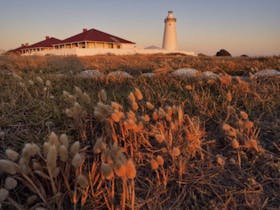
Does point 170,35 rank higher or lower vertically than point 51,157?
higher

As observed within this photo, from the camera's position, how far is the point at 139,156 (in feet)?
4.17

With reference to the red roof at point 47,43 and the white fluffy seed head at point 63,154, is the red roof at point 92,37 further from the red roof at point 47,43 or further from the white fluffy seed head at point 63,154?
the white fluffy seed head at point 63,154

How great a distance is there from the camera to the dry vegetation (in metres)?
0.98

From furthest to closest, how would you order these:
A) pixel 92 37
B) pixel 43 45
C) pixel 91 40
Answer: pixel 43 45, pixel 92 37, pixel 91 40

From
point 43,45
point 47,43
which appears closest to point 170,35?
point 47,43

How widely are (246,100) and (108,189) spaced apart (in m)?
1.30

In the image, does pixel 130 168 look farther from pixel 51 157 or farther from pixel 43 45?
pixel 43 45

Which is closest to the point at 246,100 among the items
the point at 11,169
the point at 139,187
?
the point at 139,187

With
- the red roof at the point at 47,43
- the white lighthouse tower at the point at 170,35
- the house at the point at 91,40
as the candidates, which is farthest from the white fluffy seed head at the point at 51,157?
the red roof at the point at 47,43

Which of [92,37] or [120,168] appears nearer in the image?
[120,168]

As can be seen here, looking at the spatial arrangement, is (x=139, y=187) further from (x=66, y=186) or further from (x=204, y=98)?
(x=204, y=98)

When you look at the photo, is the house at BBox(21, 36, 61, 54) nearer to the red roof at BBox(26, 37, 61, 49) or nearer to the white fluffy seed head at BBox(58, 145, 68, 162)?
the red roof at BBox(26, 37, 61, 49)

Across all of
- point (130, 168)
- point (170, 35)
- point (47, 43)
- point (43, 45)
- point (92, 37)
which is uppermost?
point (170, 35)

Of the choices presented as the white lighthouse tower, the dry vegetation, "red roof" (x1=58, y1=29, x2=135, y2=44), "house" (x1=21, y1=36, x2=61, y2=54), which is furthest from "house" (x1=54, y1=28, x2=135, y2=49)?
the dry vegetation
